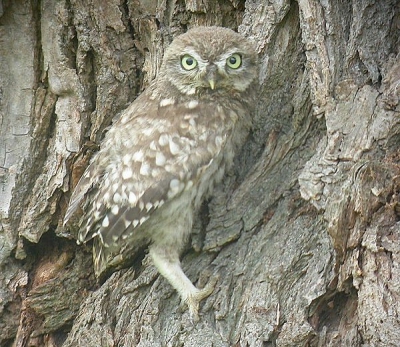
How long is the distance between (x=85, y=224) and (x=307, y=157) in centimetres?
111

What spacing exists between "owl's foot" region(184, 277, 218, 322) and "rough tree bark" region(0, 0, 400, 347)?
0.04 metres

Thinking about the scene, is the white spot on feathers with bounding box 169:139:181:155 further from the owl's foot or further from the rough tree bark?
the owl's foot

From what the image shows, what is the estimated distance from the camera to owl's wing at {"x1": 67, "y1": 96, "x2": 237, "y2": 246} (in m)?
3.45

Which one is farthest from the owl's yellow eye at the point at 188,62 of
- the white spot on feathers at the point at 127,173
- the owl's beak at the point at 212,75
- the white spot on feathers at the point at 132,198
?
the white spot on feathers at the point at 132,198

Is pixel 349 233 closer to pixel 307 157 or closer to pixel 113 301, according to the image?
pixel 307 157

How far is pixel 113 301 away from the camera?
3.67 metres

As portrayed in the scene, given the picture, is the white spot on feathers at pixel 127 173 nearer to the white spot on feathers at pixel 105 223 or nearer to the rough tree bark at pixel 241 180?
the white spot on feathers at pixel 105 223

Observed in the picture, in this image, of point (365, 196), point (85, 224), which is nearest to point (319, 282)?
point (365, 196)

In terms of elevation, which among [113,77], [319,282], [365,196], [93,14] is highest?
[93,14]

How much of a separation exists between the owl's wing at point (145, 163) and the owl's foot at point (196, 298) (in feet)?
1.36

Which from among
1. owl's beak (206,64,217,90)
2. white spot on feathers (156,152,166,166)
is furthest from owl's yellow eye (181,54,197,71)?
white spot on feathers (156,152,166,166)

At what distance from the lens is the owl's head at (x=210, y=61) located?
3.46 m

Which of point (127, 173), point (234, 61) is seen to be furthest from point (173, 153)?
point (234, 61)

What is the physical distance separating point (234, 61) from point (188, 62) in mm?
225
